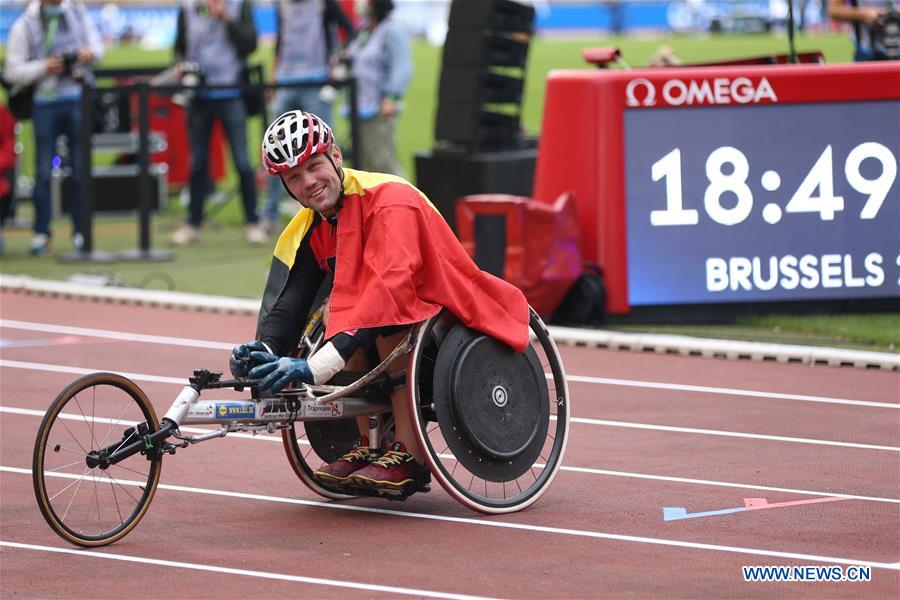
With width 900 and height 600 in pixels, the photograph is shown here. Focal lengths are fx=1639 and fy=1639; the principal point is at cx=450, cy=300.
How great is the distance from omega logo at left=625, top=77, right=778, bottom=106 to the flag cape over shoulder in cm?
437

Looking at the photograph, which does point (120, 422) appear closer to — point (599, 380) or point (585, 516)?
point (585, 516)

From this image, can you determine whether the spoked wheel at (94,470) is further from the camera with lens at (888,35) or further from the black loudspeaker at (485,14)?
the black loudspeaker at (485,14)

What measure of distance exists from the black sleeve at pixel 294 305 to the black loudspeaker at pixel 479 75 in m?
7.34

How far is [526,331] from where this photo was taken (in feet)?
21.6

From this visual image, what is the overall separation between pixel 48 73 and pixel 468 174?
144 inches

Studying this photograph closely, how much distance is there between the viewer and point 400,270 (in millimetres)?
6215

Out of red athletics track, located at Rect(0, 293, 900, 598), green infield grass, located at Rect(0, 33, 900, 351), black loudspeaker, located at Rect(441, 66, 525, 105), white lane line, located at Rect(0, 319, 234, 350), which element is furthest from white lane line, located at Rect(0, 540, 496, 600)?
black loudspeaker, located at Rect(441, 66, 525, 105)

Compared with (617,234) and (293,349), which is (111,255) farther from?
(293,349)

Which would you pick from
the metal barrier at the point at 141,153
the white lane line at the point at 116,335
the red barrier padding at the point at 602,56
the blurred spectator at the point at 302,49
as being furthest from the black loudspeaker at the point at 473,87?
the white lane line at the point at 116,335

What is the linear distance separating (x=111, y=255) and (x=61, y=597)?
8811 mm

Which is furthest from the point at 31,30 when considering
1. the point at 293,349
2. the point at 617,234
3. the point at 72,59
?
the point at 293,349

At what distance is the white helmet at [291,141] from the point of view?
6195 mm

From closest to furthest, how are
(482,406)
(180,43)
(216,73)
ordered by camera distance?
(482,406)
(216,73)
(180,43)

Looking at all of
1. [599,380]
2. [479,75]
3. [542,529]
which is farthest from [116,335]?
[542,529]
